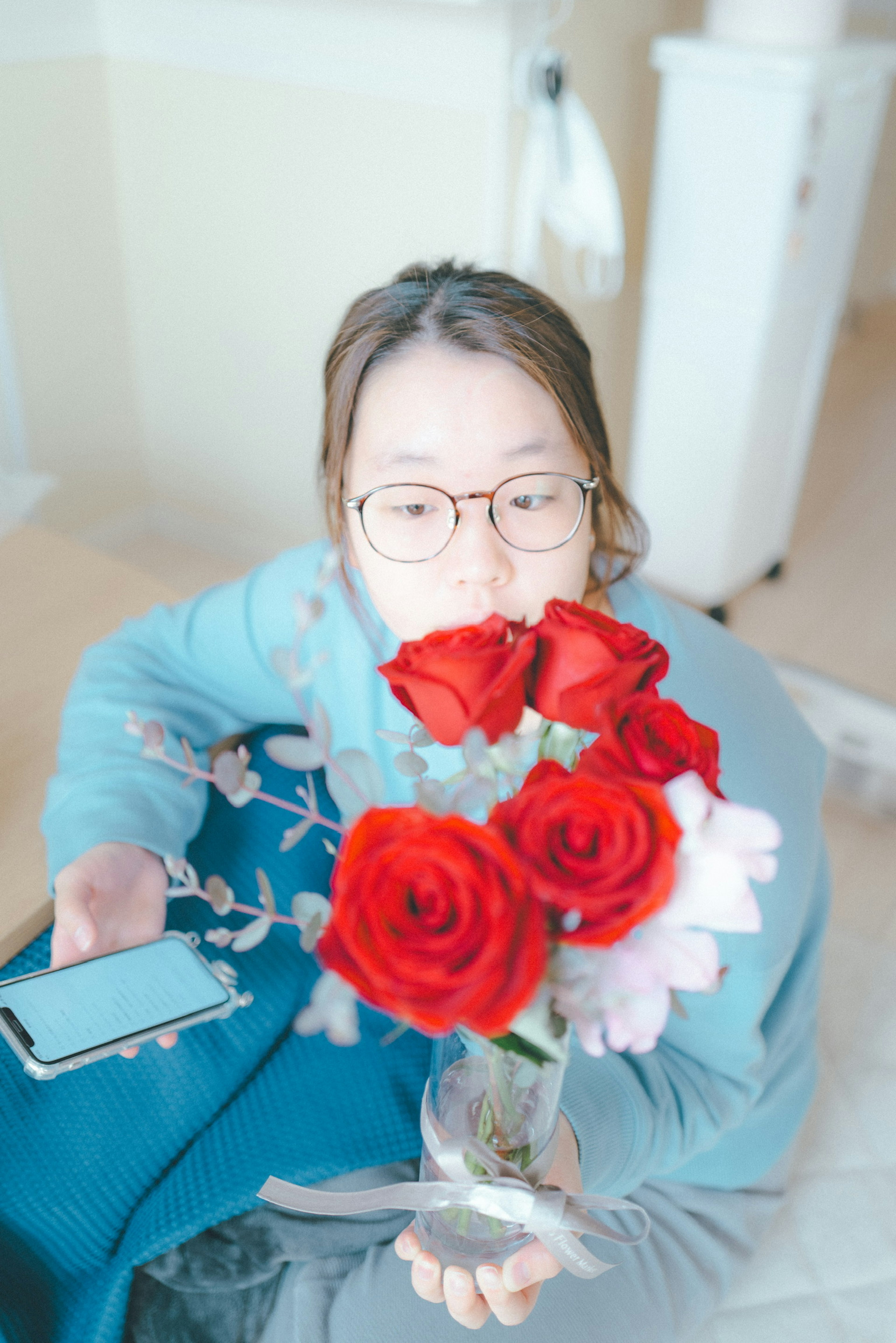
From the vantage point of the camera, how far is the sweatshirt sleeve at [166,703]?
913 millimetres

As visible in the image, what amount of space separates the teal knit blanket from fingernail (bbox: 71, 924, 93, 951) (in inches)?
3.4

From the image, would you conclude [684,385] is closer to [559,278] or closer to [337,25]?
[559,278]

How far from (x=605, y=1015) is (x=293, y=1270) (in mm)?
621

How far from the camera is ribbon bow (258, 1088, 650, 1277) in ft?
1.78

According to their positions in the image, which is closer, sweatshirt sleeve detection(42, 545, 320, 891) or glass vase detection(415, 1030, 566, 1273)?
glass vase detection(415, 1030, 566, 1273)

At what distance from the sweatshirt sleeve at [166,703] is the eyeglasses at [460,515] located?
265 mm

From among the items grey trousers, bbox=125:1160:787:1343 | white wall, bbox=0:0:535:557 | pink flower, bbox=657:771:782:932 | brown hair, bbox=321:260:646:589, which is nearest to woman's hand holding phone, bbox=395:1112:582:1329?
grey trousers, bbox=125:1160:787:1343

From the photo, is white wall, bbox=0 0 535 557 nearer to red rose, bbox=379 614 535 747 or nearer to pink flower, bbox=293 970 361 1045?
red rose, bbox=379 614 535 747

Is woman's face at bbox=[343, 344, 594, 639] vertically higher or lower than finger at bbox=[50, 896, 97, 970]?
higher

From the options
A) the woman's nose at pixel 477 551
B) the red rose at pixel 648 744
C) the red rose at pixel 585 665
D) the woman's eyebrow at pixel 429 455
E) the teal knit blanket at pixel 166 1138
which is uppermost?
the red rose at pixel 585 665

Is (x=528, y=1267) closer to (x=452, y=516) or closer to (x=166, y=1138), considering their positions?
(x=166, y=1138)

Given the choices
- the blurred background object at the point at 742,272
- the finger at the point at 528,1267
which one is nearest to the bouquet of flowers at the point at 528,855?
the finger at the point at 528,1267

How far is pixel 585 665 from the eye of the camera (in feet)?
1.38

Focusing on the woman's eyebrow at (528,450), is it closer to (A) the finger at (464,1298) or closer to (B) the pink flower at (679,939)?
(B) the pink flower at (679,939)
